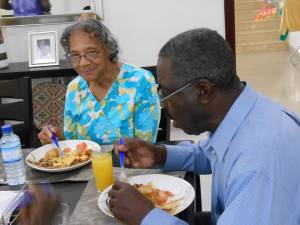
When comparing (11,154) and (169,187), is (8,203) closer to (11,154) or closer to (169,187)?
(11,154)

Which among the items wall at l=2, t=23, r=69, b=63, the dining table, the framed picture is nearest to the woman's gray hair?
the dining table

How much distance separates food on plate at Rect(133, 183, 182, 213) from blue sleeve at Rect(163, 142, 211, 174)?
0.12 meters

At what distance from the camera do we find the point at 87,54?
1670mm

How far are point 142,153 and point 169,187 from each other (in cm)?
17

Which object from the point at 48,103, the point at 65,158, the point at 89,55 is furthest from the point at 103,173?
the point at 48,103

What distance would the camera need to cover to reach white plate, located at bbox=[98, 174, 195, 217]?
1.06 meters

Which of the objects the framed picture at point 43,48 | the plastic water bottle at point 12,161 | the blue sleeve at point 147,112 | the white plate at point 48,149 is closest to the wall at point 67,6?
the framed picture at point 43,48

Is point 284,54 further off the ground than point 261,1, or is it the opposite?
point 261,1

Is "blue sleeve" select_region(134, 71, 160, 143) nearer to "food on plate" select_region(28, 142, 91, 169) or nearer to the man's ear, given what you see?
"food on plate" select_region(28, 142, 91, 169)

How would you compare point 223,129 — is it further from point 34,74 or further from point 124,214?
point 34,74

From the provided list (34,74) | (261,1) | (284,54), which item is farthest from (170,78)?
(261,1)

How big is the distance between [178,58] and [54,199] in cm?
41

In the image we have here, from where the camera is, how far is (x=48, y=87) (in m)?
2.76

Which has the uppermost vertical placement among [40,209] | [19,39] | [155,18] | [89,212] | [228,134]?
[155,18]
